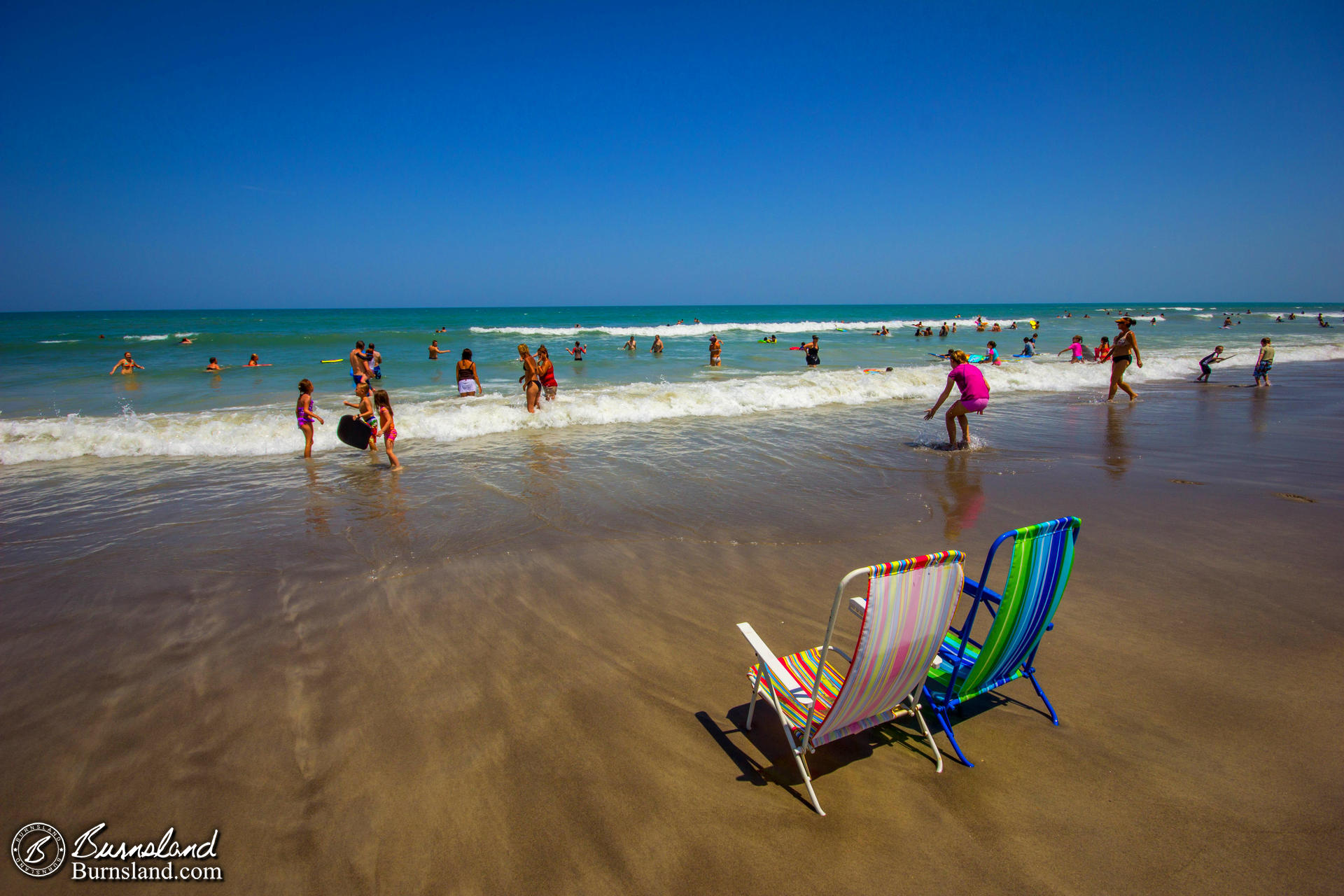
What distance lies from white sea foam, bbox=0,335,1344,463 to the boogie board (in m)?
1.36

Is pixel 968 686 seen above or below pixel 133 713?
above

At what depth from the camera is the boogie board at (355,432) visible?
9.27m

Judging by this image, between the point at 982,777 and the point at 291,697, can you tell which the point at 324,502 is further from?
the point at 982,777

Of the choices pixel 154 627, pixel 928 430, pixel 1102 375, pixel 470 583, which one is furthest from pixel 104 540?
pixel 1102 375

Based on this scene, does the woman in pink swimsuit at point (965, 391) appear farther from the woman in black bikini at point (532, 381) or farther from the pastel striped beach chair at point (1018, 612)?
the woman in black bikini at point (532, 381)

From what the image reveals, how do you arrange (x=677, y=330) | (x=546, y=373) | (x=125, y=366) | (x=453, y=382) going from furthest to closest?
(x=677, y=330) < (x=125, y=366) < (x=453, y=382) < (x=546, y=373)

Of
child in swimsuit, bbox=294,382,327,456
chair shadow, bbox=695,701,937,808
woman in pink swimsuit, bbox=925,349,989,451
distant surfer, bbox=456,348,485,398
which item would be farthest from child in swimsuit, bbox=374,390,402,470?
woman in pink swimsuit, bbox=925,349,989,451

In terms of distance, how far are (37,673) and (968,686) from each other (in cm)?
549

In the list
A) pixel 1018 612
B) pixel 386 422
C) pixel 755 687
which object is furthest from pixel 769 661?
pixel 386 422

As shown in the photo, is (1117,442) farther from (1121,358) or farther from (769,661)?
(769,661)

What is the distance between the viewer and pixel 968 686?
114 inches

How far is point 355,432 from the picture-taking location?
9.29 metres

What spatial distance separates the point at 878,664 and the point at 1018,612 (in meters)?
0.76

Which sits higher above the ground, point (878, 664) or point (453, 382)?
point (453, 382)
